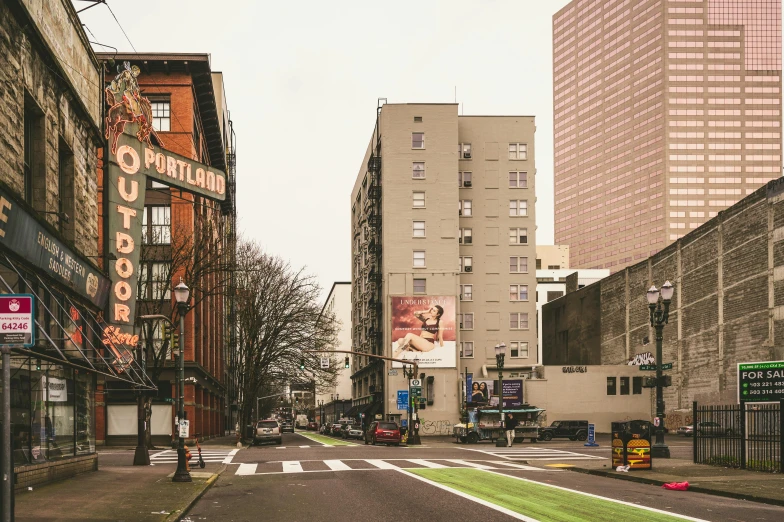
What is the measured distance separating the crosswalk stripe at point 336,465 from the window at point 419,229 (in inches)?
1970

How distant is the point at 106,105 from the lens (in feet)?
87.1

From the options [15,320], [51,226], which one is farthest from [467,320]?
[15,320]

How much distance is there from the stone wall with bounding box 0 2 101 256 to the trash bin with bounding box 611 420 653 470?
52.7 ft

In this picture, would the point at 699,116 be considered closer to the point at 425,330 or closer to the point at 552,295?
the point at 552,295

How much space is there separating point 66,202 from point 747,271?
43.5 meters

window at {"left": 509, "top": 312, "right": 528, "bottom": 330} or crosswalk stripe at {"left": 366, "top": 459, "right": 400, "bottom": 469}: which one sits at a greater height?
window at {"left": 509, "top": 312, "right": 528, "bottom": 330}

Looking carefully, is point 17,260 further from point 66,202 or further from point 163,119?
point 163,119

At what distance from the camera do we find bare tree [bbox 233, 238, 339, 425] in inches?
2146

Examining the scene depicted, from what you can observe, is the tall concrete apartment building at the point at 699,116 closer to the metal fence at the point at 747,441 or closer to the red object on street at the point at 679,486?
the metal fence at the point at 747,441

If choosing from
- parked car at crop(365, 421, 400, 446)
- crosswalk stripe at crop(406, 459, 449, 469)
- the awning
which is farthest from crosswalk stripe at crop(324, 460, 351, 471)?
parked car at crop(365, 421, 400, 446)

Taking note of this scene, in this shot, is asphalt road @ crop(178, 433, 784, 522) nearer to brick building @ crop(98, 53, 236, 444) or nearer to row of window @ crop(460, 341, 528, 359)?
brick building @ crop(98, 53, 236, 444)

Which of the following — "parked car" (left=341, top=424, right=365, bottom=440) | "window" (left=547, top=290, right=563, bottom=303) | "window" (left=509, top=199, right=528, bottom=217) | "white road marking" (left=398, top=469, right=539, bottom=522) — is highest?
"window" (left=509, top=199, right=528, bottom=217)

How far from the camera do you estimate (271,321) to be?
182ft

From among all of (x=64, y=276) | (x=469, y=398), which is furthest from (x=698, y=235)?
(x=64, y=276)
